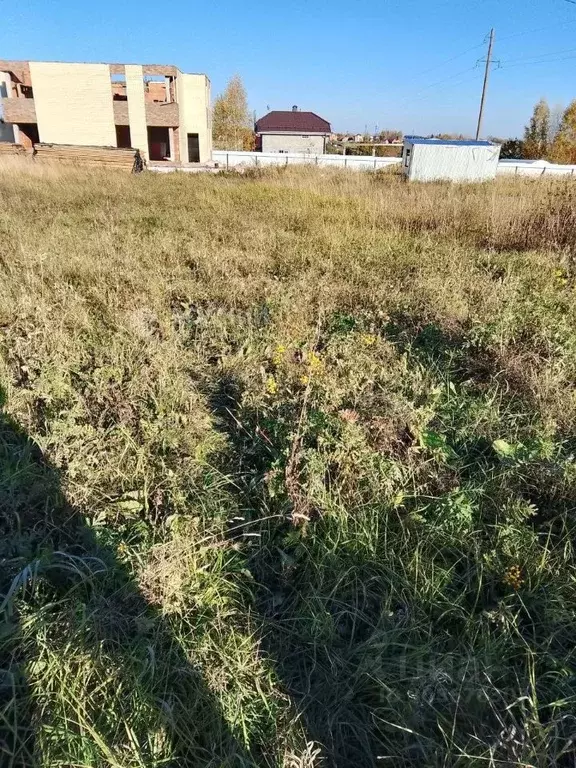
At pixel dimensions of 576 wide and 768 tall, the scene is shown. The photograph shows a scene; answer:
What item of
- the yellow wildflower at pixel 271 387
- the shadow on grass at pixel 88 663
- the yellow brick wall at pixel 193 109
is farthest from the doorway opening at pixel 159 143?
the shadow on grass at pixel 88 663

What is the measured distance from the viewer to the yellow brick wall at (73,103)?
23.7 m

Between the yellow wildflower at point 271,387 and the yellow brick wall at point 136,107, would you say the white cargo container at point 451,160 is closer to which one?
the yellow brick wall at point 136,107

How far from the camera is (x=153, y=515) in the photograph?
2.13 meters

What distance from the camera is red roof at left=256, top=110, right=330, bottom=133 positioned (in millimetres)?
41812

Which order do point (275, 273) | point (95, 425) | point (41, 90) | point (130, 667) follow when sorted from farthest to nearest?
1. point (41, 90)
2. point (275, 273)
3. point (95, 425)
4. point (130, 667)

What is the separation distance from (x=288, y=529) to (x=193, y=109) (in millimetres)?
31039

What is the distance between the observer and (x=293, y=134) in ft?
134

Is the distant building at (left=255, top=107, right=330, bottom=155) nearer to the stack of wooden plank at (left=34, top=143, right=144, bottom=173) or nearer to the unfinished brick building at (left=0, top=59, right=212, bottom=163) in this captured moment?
the unfinished brick building at (left=0, top=59, right=212, bottom=163)

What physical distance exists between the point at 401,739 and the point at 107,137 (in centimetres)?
2979

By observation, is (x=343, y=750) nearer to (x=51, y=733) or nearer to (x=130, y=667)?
(x=130, y=667)

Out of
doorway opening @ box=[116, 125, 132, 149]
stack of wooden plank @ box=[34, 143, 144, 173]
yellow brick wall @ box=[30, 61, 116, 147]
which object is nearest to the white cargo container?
stack of wooden plank @ box=[34, 143, 144, 173]

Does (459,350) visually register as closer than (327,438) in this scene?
No

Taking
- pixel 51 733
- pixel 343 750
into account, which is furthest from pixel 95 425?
pixel 343 750

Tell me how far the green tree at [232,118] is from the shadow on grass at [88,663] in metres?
47.2
